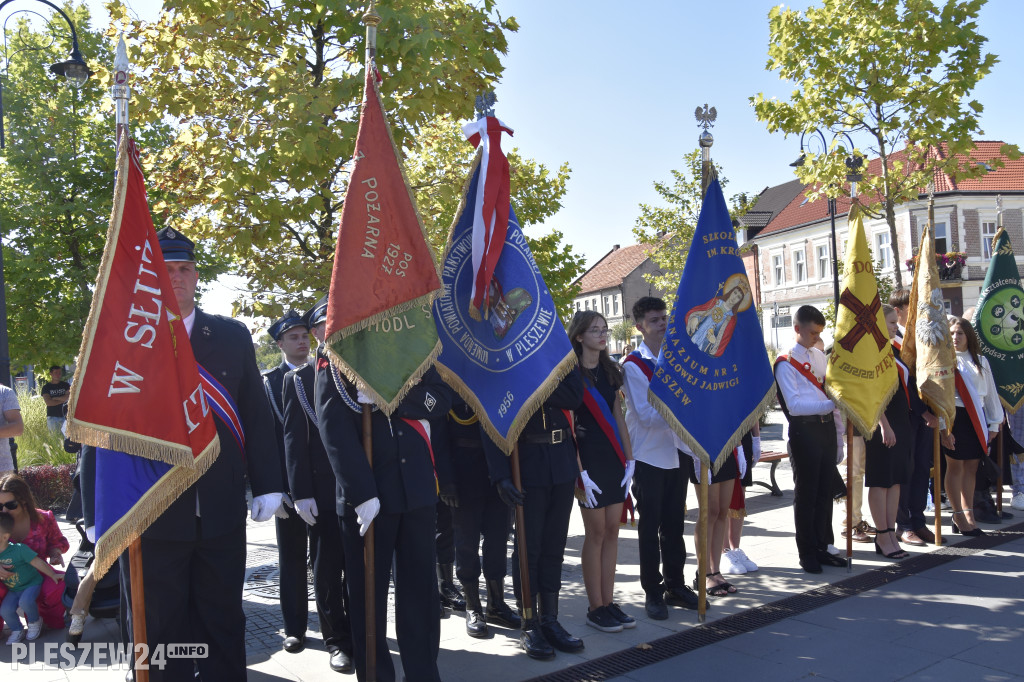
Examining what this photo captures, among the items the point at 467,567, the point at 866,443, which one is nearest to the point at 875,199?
the point at 866,443

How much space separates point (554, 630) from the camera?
502cm

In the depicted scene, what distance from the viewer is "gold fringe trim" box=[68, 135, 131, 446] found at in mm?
3291

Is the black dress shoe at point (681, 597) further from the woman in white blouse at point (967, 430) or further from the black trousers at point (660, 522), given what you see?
the woman in white blouse at point (967, 430)

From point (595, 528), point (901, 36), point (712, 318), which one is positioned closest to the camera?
point (595, 528)

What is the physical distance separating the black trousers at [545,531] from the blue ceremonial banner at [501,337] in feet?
1.45

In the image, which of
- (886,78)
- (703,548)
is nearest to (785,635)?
(703,548)

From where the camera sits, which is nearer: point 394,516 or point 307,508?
point 394,516

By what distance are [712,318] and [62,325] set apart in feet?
52.2

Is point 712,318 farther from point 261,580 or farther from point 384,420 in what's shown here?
point 261,580

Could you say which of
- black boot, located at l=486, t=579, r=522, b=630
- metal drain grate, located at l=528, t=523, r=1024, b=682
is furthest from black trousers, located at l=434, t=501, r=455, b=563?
metal drain grate, located at l=528, t=523, r=1024, b=682

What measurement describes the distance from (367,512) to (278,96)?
3537 millimetres

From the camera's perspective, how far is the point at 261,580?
7098 millimetres

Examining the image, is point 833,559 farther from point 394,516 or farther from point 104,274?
point 104,274

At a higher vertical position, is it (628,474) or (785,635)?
(628,474)
